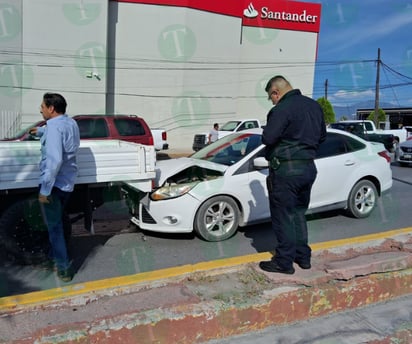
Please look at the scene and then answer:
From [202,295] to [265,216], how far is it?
2.52m

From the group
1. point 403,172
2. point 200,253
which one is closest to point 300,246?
point 200,253

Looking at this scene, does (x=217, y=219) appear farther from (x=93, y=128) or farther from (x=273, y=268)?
(x=93, y=128)

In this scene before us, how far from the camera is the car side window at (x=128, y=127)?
10.2 meters

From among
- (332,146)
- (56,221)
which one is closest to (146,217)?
(56,221)

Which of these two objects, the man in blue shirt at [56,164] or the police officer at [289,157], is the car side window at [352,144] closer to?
the police officer at [289,157]

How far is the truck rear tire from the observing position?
4254mm

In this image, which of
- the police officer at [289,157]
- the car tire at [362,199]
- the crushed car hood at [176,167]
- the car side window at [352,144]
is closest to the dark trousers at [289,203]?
the police officer at [289,157]

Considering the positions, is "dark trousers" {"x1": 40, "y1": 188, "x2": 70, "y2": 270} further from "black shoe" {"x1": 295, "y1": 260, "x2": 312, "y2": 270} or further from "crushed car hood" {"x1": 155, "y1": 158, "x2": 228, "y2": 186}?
"black shoe" {"x1": 295, "y1": 260, "x2": 312, "y2": 270}

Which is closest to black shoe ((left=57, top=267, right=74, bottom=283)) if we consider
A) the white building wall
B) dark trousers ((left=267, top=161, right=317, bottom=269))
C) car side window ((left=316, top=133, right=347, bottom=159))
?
dark trousers ((left=267, top=161, right=317, bottom=269))

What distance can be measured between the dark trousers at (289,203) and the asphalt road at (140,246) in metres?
1.32

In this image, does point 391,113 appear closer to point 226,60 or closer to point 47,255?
point 226,60

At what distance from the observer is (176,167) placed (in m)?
5.72

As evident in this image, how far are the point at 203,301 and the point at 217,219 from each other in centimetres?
222

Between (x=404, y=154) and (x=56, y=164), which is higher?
(x=56, y=164)
